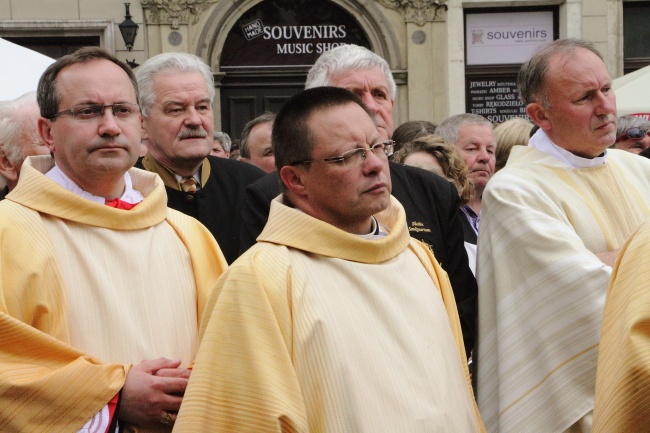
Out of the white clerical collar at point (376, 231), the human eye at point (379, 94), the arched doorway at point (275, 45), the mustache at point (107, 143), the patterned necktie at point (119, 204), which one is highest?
the arched doorway at point (275, 45)

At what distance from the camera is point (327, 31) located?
46.0 ft

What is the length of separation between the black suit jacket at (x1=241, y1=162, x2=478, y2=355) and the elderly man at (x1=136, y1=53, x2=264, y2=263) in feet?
1.46

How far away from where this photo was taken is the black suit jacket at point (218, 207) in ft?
14.6

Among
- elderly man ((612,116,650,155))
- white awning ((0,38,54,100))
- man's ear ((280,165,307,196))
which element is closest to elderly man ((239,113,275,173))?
white awning ((0,38,54,100))

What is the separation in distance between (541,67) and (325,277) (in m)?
1.55

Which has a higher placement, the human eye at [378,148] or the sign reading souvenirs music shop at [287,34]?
the sign reading souvenirs music shop at [287,34]

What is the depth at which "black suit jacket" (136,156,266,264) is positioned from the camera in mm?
4438

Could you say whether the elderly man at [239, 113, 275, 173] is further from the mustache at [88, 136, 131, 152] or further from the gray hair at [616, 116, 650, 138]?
the mustache at [88, 136, 131, 152]

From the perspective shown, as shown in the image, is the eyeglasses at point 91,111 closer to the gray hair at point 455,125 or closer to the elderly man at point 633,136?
the gray hair at point 455,125

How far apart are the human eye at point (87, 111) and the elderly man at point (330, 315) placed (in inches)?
21.7

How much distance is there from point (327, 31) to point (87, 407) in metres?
11.2

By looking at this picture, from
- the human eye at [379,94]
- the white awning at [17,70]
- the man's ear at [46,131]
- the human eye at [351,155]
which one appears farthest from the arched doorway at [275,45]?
the human eye at [351,155]

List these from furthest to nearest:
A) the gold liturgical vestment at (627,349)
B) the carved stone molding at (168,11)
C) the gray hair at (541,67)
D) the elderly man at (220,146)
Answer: the carved stone molding at (168,11) → the elderly man at (220,146) → the gray hair at (541,67) → the gold liturgical vestment at (627,349)

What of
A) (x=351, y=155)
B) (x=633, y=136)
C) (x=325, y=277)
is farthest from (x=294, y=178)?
(x=633, y=136)
